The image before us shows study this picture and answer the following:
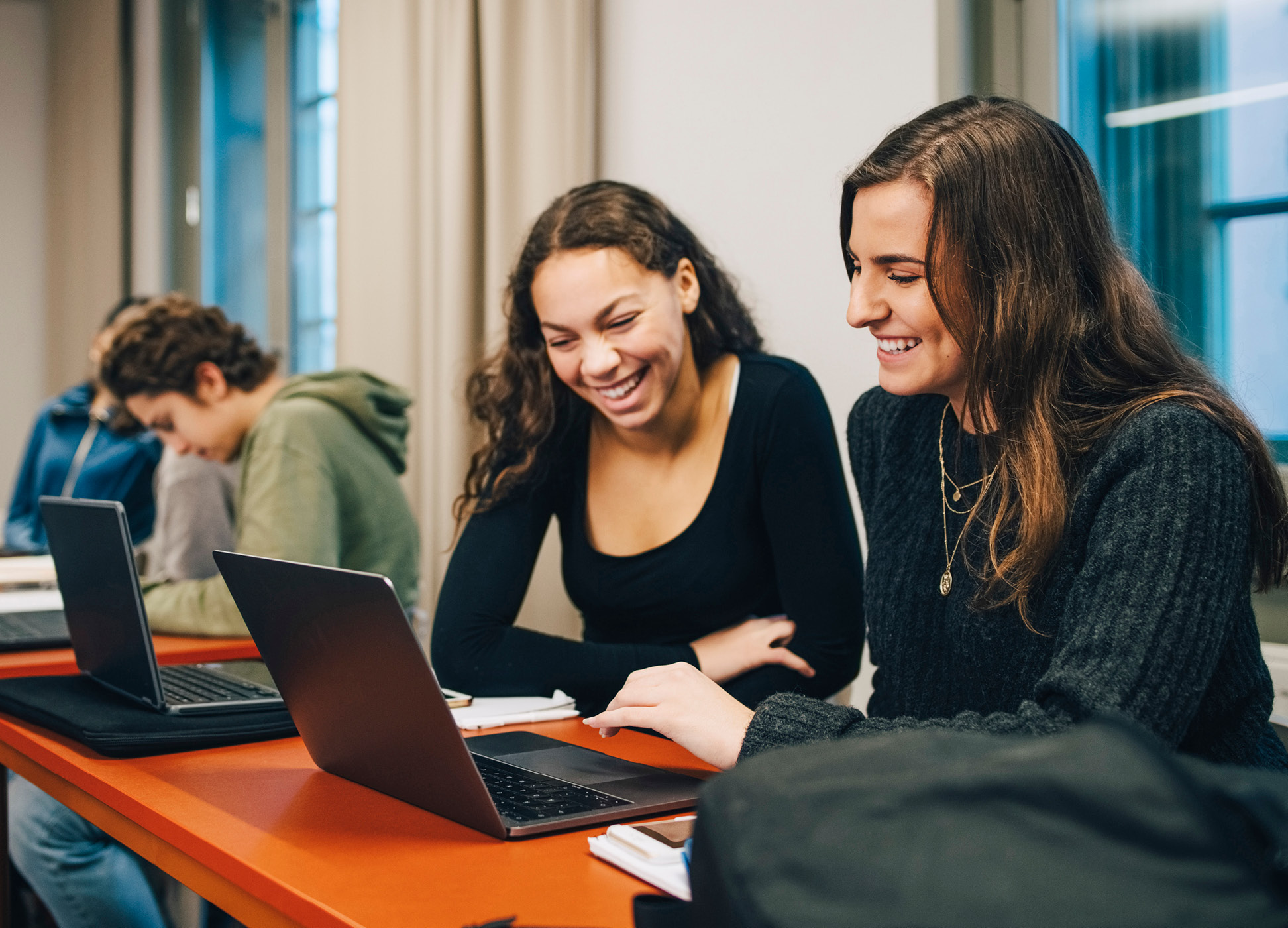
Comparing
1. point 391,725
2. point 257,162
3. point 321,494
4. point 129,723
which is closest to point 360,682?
point 391,725

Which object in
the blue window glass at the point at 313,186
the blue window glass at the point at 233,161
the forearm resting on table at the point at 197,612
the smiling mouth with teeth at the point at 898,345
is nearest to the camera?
the smiling mouth with teeth at the point at 898,345

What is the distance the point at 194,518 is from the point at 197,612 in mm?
530

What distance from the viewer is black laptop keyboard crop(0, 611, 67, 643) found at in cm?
171

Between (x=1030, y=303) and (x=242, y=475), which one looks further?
(x=242, y=475)

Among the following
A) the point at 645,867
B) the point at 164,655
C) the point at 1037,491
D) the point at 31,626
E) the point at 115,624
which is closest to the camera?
the point at 645,867

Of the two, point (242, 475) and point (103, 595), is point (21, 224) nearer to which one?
point (242, 475)

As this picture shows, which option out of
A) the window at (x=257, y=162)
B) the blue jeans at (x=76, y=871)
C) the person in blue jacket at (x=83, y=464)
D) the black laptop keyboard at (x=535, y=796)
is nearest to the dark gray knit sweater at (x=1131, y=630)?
the black laptop keyboard at (x=535, y=796)

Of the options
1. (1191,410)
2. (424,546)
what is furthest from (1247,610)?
(424,546)

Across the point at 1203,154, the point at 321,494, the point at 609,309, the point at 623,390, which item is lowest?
the point at 321,494

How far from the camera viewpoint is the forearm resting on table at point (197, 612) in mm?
1816

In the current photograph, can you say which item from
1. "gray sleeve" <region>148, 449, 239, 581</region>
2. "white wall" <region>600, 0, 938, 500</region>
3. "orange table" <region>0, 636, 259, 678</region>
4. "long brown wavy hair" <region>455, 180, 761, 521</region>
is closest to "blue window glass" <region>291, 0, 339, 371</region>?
"gray sleeve" <region>148, 449, 239, 581</region>

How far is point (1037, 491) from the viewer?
0.97 m

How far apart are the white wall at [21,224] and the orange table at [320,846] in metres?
4.14

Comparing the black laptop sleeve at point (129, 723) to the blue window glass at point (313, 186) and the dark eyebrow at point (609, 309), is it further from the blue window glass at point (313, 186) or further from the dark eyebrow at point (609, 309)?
the blue window glass at point (313, 186)
